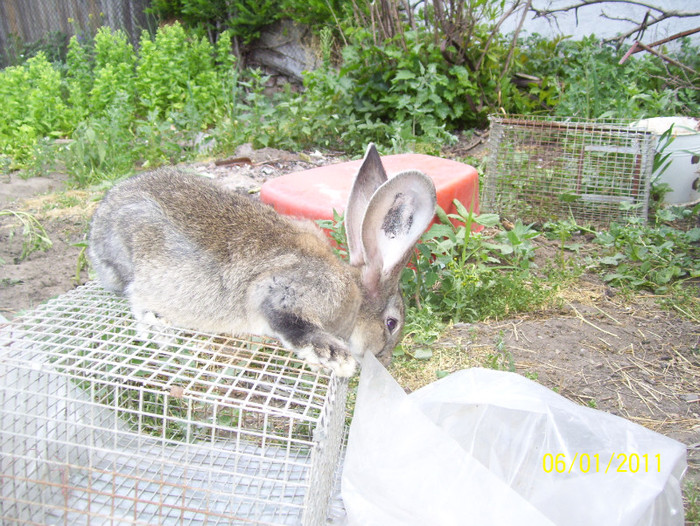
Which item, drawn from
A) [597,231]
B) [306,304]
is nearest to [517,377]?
[306,304]

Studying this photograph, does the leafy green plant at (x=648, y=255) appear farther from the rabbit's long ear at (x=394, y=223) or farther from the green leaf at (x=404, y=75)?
the green leaf at (x=404, y=75)

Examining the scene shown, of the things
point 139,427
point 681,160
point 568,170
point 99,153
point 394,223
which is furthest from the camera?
point 99,153

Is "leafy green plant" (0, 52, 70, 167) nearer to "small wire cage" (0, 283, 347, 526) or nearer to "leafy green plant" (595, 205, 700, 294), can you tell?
"small wire cage" (0, 283, 347, 526)

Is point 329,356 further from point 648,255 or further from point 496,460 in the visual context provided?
point 648,255

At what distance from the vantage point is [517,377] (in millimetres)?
2094

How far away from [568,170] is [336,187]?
1.91 meters

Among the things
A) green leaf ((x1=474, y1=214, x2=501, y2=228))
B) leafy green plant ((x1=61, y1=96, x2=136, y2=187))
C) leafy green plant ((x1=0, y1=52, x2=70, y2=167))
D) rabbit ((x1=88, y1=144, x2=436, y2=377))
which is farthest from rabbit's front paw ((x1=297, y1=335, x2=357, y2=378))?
leafy green plant ((x1=0, y1=52, x2=70, y2=167))

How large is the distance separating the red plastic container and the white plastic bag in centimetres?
146

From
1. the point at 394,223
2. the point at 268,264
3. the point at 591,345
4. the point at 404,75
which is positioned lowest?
the point at 591,345

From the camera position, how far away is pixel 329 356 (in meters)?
2.05

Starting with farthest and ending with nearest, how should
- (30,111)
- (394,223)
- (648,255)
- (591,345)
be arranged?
(30,111)
(648,255)
(591,345)
(394,223)

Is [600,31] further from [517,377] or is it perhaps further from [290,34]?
[517,377]

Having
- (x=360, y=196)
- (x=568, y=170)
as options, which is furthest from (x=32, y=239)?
(x=568, y=170)

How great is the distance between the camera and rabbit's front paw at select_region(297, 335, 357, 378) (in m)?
2.04
